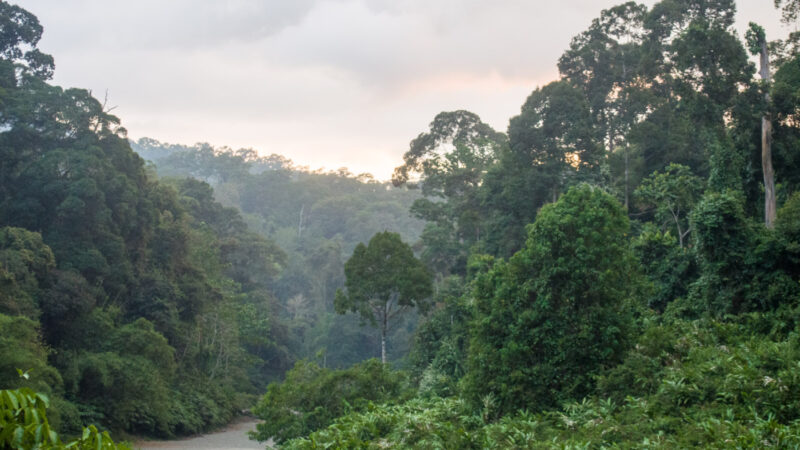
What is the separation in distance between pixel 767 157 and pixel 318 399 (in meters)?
12.7

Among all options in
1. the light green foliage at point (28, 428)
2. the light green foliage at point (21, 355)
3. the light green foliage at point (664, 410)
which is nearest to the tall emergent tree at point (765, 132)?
the light green foliage at point (664, 410)

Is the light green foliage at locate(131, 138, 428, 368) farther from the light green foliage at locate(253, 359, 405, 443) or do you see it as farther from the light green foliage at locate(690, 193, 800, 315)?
the light green foliage at locate(690, 193, 800, 315)

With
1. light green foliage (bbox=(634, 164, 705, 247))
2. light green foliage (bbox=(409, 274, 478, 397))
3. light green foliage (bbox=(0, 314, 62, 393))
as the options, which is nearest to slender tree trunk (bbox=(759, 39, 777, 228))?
light green foliage (bbox=(634, 164, 705, 247))

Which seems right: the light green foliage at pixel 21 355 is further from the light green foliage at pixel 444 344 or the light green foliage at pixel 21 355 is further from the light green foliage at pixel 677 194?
the light green foliage at pixel 677 194

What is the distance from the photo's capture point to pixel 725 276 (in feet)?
48.4

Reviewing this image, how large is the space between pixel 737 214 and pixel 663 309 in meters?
5.31

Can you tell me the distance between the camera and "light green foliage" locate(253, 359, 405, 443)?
17.0m

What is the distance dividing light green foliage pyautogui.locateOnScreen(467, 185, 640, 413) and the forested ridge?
0.05 m

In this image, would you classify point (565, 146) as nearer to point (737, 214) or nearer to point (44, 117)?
point (737, 214)

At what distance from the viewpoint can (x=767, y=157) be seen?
1703 cm

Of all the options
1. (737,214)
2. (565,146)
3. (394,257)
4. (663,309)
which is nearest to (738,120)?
(737,214)

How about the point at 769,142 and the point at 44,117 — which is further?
the point at 44,117

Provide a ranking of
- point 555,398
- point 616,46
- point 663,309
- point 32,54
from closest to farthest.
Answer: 1. point 555,398
2. point 663,309
3. point 32,54
4. point 616,46

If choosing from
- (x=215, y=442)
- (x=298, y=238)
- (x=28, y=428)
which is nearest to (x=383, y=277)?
(x=215, y=442)
